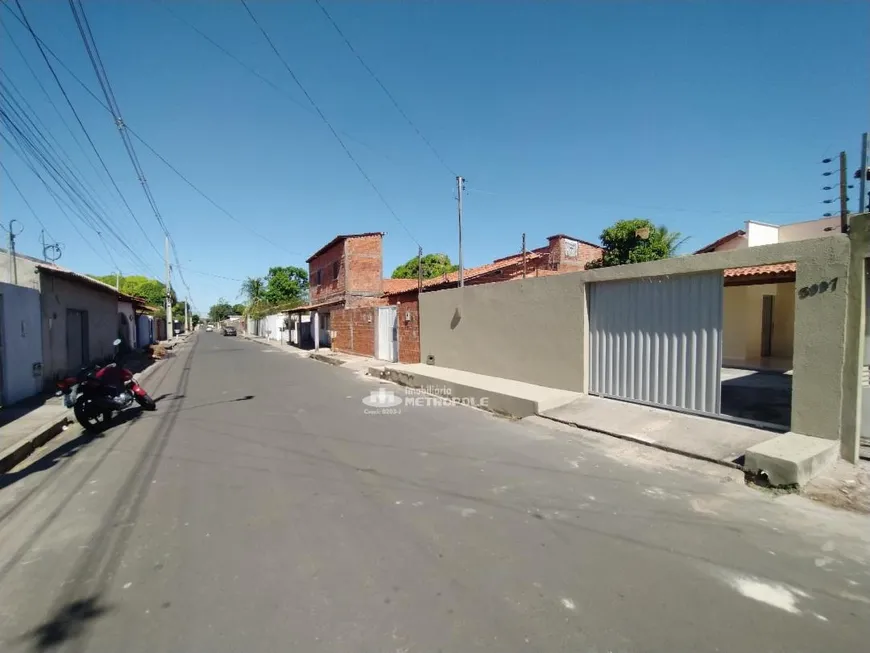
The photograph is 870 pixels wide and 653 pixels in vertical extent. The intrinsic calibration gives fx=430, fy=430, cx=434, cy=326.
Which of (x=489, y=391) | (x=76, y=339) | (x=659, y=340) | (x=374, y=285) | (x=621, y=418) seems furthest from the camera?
(x=374, y=285)

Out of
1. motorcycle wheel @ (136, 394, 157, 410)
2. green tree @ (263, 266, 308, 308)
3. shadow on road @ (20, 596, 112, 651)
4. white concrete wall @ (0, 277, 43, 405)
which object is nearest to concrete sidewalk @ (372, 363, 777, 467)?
shadow on road @ (20, 596, 112, 651)

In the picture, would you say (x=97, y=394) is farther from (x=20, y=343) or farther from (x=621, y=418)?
(x=621, y=418)

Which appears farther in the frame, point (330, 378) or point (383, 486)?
point (330, 378)

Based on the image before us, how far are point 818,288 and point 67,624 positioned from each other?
287 inches

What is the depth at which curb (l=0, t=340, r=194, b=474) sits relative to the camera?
5.41 metres

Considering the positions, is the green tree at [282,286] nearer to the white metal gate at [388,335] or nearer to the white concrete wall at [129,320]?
the white concrete wall at [129,320]

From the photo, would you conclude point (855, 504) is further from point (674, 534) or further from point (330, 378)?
point (330, 378)

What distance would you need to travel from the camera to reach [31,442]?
6.13 metres

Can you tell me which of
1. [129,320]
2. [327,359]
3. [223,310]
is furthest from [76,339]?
[223,310]

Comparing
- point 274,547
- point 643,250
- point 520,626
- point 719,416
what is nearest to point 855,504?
→ point 719,416

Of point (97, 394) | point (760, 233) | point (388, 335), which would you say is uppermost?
point (760, 233)

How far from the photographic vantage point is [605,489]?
4.38m

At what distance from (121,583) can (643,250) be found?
Answer: 20996 mm

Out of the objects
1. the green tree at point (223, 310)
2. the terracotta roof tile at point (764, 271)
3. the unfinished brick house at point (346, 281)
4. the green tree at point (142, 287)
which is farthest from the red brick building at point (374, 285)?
the green tree at point (223, 310)
